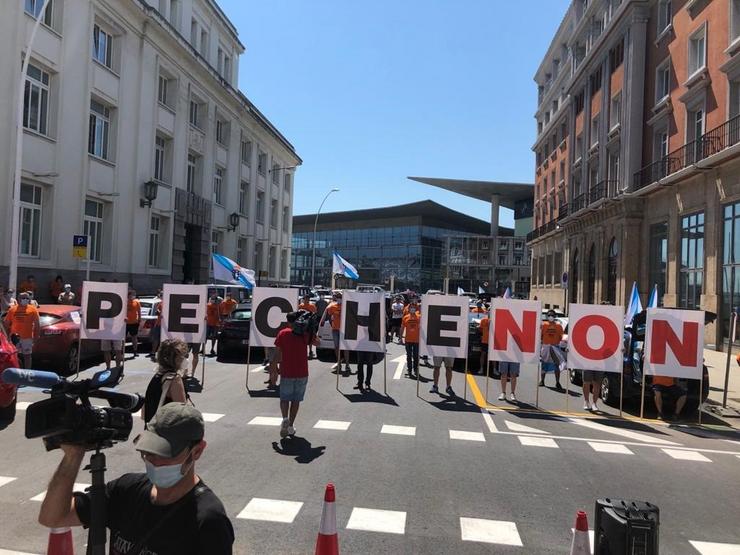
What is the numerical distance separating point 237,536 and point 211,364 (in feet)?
34.7

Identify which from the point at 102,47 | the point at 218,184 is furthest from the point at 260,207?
the point at 102,47

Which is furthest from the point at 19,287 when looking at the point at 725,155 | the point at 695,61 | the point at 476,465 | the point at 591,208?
the point at 591,208

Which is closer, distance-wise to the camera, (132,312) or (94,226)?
(132,312)

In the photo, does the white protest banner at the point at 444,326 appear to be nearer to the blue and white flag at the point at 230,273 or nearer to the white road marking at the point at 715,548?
the white road marking at the point at 715,548

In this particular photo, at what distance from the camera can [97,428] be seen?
2.23 m

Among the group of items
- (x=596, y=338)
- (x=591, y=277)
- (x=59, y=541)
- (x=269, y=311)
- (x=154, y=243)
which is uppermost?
(x=154, y=243)

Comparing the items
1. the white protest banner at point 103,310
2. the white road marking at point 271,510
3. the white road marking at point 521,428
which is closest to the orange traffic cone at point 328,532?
the white road marking at point 271,510

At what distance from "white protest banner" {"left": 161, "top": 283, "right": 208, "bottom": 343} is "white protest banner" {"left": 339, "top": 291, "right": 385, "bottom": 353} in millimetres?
2974

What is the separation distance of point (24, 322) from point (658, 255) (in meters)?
26.9

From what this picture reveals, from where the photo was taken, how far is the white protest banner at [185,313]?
1184 cm

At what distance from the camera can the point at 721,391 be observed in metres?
13.2

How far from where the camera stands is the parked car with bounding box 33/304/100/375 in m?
11.9

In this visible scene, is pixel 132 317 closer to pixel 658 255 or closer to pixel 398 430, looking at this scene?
pixel 398 430

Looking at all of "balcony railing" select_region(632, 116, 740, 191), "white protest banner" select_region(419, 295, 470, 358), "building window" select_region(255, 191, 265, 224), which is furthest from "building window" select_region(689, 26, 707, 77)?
"building window" select_region(255, 191, 265, 224)
